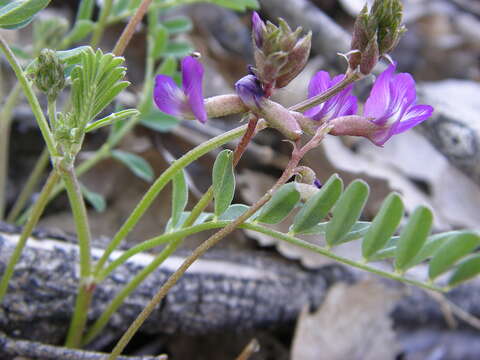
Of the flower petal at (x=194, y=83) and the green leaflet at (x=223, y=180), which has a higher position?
the flower petal at (x=194, y=83)

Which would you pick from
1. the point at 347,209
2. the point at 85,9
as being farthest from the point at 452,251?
the point at 85,9

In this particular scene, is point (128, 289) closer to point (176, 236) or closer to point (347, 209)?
point (176, 236)

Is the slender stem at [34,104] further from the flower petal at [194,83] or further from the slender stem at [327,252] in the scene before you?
the slender stem at [327,252]

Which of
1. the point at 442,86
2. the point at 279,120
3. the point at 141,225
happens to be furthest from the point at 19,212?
the point at 442,86

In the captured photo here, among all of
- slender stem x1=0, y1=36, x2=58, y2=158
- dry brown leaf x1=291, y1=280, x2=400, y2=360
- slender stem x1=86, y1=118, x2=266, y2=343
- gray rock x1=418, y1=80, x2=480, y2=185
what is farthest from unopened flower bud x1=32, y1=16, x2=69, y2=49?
gray rock x1=418, y1=80, x2=480, y2=185

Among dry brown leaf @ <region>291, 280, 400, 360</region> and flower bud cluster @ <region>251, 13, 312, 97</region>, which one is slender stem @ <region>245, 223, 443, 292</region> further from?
dry brown leaf @ <region>291, 280, 400, 360</region>

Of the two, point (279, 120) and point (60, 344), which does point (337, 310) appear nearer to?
point (60, 344)

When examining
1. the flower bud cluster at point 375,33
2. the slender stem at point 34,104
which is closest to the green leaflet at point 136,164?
the slender stem at point 34,104
